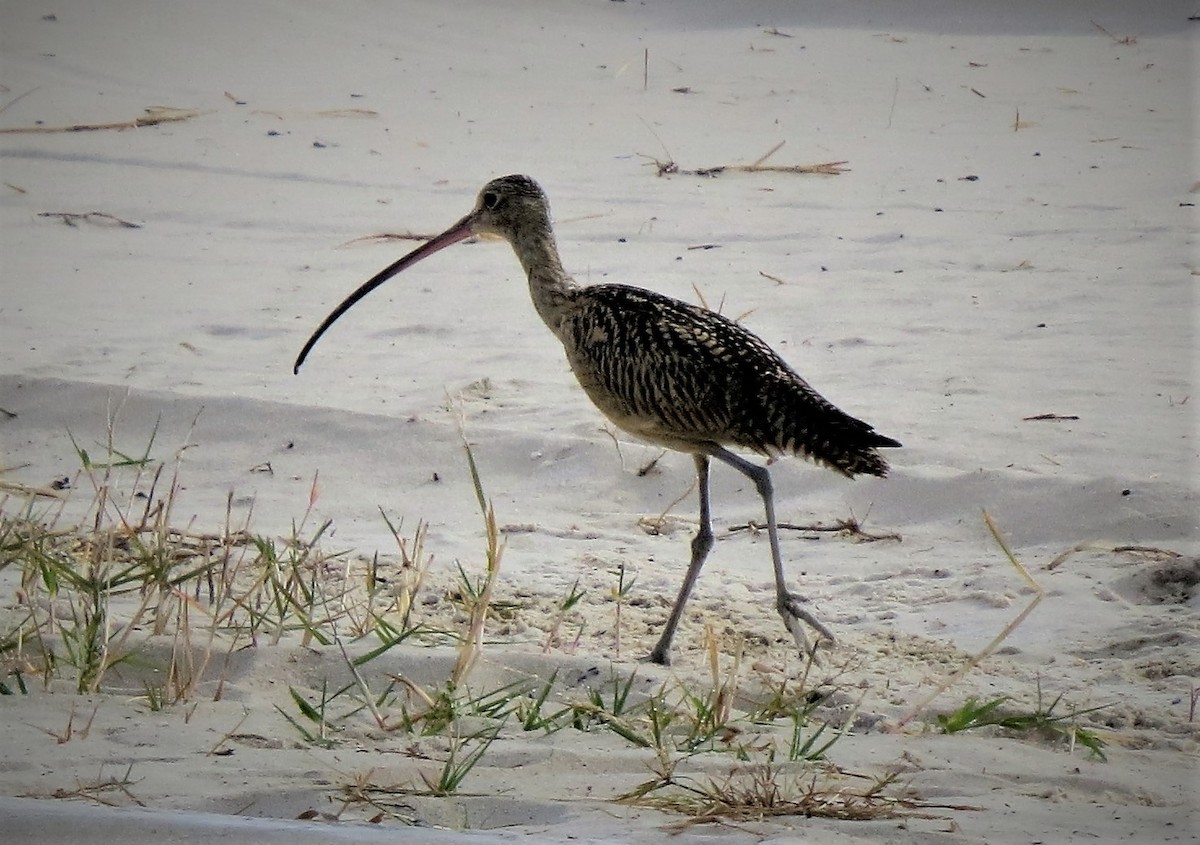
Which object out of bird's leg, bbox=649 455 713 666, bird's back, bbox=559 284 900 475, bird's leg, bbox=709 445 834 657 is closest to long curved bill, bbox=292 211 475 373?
bird's back, bbox=559 284 900 475

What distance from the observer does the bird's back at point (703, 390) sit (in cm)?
520

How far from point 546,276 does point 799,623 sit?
1.59 meters

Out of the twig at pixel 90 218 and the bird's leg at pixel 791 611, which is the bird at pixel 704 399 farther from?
the twig at pixel 90 218

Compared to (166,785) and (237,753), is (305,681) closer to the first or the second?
(237,753)

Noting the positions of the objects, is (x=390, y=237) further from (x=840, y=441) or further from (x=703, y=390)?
(x=840, y=441)

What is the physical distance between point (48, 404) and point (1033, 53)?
312 inches

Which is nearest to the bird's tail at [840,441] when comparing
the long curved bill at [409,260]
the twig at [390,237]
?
the long curved bill at [409,260]

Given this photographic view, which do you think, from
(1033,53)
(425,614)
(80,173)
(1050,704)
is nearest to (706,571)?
(425,614)

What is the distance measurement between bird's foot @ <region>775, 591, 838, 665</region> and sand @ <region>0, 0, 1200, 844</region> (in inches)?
2.6

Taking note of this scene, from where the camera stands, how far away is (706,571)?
5.91 metres

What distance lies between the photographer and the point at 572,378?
23.8 feet

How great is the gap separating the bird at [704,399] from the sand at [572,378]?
0.85 ft

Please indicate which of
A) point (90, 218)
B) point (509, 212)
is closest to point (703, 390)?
point (509, 212)

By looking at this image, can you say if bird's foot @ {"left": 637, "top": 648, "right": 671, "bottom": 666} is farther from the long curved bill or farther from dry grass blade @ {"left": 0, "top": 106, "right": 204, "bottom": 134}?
dry grass blade @ {"left": 0, "top": 106, "right": 204, "bottom": 134}
